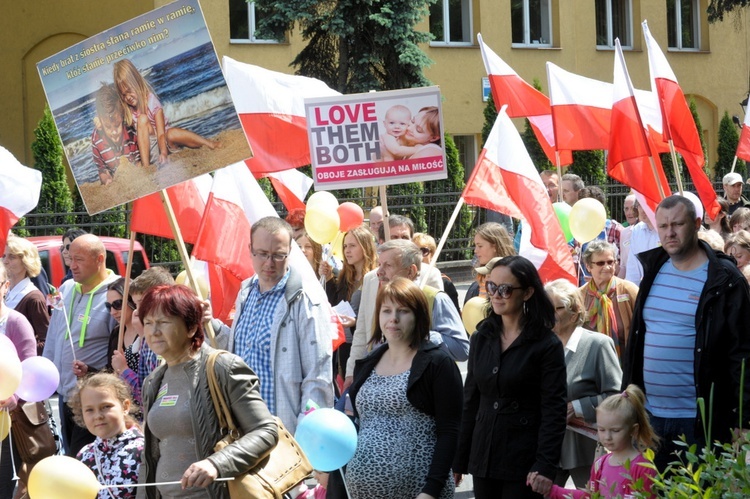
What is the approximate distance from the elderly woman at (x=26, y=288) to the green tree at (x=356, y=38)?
47.1 ft

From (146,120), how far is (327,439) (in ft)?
7.95

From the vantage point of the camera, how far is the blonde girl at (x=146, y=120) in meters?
6.20

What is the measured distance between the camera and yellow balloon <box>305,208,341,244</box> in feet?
29.5

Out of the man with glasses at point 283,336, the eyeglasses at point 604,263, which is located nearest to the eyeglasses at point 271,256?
the man with glasses at point 283,336

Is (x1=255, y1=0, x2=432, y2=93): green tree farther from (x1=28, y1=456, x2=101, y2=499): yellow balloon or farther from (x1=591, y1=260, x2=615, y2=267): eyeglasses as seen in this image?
(x1=28, y1=456, x2=101, y2=499): yellow balloon

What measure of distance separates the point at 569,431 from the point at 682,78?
1081 inches

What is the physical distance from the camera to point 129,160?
634 centimetres

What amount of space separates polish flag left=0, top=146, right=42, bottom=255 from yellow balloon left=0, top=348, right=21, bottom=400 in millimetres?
2242

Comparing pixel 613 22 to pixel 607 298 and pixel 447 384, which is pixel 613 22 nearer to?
pixel 607 298

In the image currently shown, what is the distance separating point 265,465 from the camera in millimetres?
4383

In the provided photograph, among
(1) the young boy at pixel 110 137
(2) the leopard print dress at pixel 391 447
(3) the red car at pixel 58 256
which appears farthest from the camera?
(3) the red car at pixel 58 256

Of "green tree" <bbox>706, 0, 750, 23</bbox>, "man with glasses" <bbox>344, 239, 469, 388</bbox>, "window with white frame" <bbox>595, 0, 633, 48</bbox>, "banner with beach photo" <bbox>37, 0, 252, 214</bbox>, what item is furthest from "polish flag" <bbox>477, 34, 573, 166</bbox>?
"green tree" <bbox>706, 0, 750, 23</bbox>

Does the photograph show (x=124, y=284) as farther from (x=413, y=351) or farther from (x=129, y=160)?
(x=413, y=351)

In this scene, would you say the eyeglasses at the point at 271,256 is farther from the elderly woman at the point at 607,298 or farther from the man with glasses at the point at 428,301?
the elderly woman at the point at 607,298
